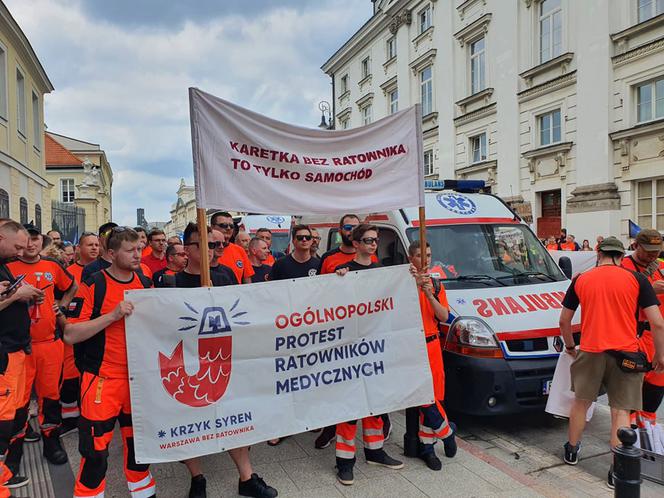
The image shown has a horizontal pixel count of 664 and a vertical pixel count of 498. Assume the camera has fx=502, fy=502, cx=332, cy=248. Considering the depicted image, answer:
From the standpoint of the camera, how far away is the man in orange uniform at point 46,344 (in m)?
3.98

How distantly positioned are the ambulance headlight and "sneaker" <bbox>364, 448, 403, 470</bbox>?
121 centimetres

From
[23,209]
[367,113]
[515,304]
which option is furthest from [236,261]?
[367,113]

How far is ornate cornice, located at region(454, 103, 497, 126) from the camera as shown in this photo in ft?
66.0

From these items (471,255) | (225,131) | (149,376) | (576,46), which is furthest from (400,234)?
(576,46)

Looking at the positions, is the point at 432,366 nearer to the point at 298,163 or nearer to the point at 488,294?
the point at 488,294

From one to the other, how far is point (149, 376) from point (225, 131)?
5.57 feet

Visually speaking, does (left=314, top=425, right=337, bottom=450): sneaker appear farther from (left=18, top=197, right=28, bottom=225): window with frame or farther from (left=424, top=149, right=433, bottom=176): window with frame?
(left=424, top=149, right=433, bottom=176): window with frame

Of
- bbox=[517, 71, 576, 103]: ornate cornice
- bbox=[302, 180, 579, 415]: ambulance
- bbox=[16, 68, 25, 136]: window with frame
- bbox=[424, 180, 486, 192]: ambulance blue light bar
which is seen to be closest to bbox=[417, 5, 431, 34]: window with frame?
bbox=[517, 71, 576, 103]: ornate cornice

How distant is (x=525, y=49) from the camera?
18281 millimetres

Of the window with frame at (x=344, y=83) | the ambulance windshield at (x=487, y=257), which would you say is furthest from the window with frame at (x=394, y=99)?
the ambulance windshield at (x=487, y=257)

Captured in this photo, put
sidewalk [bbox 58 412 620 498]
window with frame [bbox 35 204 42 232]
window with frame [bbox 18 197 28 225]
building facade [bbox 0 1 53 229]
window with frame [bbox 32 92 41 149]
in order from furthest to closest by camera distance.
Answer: window with frame [bbox 32 92 41 149]
window with frame [bbox 35 204 42 232]
window with frame [bbox 18 197 28 225]
building facade [bbox 0 1 53 229]
sidewalk [bbox 58 412 620 498]

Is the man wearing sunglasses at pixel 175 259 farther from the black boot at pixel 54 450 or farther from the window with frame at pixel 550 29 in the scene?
the window with frame at pixel 550 29

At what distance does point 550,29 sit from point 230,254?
16.6 meters

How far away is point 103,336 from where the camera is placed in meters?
3.05
